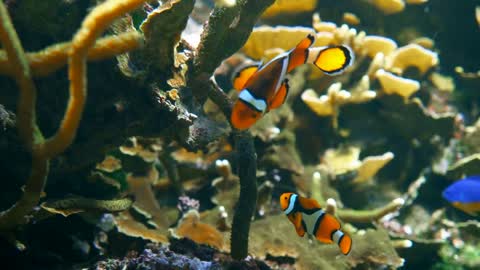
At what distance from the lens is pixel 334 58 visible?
2346 mm

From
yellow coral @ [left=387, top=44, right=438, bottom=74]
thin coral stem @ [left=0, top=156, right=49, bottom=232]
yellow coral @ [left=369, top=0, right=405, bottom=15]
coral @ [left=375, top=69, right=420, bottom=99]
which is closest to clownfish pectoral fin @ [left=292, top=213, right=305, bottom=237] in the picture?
thin coral stem @ [left=0, top=156, right=49, bottom=232]

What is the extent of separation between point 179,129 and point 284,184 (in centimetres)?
208

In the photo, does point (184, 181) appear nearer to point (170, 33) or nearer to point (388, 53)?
point (170, 33)

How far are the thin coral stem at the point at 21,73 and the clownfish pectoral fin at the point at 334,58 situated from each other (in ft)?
5.13

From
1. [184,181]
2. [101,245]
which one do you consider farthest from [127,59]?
[184,181]

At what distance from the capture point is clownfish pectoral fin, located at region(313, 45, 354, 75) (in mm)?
2326

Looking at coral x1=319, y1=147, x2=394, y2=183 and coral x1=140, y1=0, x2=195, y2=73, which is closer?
coral x1=140, y1=0, x2=195, y2=73

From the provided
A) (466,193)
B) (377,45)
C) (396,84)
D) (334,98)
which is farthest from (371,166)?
(377,45)

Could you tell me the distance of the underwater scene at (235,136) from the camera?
2299 millimetres

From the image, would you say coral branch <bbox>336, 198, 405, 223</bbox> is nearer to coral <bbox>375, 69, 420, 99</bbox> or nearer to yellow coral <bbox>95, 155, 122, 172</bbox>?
coral <bbox>375, 69, 420, 99</bbox>

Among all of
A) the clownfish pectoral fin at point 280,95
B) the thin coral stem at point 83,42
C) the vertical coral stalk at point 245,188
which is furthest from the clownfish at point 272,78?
the thin coral stem at point 83,42

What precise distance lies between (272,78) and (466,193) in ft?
8.17

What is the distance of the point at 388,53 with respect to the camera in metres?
4.83

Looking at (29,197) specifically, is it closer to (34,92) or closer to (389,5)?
(34,92)
